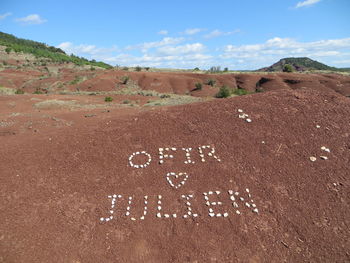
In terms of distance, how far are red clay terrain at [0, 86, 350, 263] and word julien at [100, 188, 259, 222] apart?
0.10 ft

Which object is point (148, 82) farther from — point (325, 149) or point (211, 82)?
point (325, 149)

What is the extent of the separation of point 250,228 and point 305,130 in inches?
191

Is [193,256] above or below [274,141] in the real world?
below

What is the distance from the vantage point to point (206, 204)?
20.8ft

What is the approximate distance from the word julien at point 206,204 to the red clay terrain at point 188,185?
29 mm

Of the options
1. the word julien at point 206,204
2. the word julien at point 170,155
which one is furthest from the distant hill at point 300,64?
the word julien at point 206,204

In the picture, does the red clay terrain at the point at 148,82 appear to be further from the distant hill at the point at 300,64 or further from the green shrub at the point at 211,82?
the distant hill at the point at 300,64

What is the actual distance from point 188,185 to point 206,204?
81 centimetres

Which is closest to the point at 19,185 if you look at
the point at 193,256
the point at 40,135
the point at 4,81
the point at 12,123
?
the point at 40,135

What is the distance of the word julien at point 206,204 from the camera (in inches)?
235

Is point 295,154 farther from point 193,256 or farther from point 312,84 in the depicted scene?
point 312,84

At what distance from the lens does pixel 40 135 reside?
927 centimetres

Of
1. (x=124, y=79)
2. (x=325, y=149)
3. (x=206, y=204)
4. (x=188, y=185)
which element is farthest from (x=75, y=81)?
(x=325, y=149)

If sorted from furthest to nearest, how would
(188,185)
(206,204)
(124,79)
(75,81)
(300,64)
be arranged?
1. (300,64)
2. (124,79)
3. (75,81)
4. (188,185)
5. (206,204)
